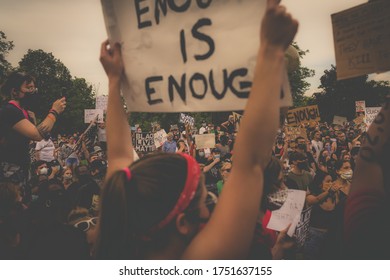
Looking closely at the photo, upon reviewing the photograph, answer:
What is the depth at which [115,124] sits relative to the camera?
1.94 metres

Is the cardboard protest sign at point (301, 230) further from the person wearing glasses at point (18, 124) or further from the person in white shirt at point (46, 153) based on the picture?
the person in white shirt at point (46, 153)

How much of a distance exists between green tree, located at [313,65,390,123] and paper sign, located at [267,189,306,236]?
65359 millimetres

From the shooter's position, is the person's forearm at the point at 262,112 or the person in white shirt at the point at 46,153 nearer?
the person's forearm at the point at 262,112

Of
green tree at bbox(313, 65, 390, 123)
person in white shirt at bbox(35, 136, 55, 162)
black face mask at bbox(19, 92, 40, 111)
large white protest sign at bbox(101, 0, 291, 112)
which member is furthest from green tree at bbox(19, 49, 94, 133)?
large white protest sign at bbox(101, 0, 291, 112)

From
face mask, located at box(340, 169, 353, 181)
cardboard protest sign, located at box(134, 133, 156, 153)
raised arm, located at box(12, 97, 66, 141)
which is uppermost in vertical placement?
raised arm, located at box(12, 97, 66, 141)

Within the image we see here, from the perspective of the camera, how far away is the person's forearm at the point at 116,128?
1.92 m

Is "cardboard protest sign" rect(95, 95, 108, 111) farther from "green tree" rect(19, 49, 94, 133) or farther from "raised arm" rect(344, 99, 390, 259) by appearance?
"green tree" rect(19, 49, 94, 133)

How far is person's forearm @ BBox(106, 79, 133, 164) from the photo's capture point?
192 cm

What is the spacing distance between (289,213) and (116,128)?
188 cm

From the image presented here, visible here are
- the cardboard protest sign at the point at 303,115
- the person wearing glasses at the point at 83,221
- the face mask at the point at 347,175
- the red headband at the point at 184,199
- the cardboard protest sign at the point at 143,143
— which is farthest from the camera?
the cardboard protest sign at the point at 143,143

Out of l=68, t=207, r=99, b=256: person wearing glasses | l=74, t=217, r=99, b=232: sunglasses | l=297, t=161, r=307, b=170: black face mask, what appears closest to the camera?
l=68, t=207, r=99, b=256: person wearing glasses

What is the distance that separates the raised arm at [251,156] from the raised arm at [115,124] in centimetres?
76

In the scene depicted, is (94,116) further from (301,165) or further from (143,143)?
(301,165)

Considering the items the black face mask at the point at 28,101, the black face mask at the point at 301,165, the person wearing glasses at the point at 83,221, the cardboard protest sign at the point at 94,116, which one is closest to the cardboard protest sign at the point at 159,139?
the cardboard protest sign at the point at 94,116
